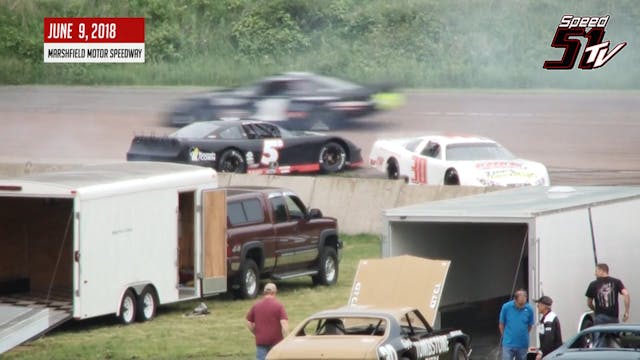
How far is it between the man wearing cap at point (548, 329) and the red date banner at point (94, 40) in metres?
32.1

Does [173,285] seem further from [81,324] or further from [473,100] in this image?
[473,100]

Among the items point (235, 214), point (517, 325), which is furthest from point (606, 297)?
point (235, 214)

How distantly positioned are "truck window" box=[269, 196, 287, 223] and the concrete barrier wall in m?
5.06

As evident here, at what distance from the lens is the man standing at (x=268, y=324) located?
16.3 metres

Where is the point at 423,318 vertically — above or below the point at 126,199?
below

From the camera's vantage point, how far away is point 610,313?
1730 centimetres

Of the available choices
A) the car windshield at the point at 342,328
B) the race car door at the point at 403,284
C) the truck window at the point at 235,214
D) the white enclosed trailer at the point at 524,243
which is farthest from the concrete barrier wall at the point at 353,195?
the car windshield at the point at 342,328

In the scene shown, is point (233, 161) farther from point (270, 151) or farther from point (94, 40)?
point (94, 40)

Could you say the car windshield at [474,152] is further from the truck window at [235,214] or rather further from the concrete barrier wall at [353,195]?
the truck window at [235,214]

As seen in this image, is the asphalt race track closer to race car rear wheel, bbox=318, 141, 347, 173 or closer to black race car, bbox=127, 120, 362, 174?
race car rear wheel, bbox=318, 141, 347, 173

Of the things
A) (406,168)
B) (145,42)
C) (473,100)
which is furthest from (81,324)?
(145,42)

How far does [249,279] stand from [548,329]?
8450mm

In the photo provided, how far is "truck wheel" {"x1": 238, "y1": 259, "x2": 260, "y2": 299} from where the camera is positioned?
77.1ft

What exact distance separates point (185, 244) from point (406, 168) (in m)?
9.34
